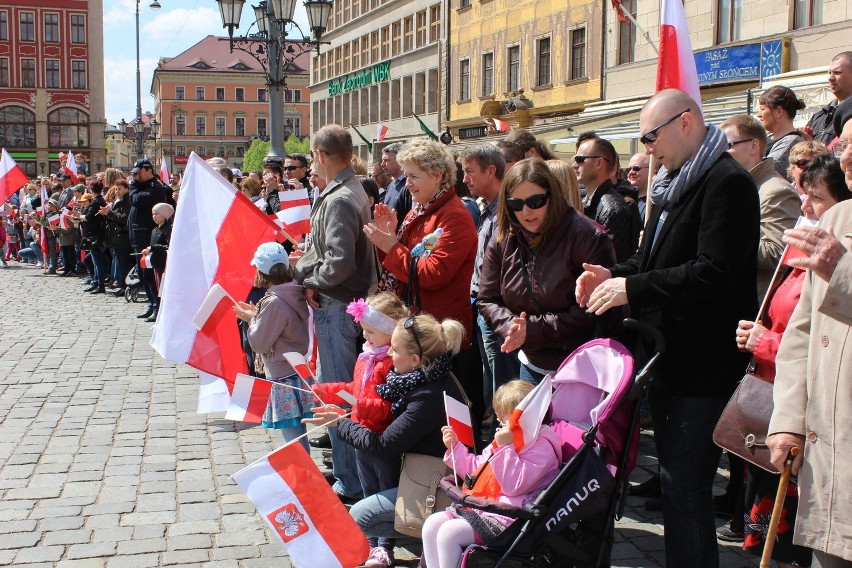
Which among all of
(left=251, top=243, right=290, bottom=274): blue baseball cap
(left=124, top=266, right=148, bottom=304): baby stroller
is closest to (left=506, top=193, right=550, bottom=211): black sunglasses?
(left=251, top=243, right=290, bottom=274): blue baseball cap

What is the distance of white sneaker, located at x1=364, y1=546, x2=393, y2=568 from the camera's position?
4.68 meters

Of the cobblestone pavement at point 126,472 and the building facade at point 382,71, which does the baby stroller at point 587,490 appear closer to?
the cobblestone pavement at point 126,472

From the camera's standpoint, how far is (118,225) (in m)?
16.5

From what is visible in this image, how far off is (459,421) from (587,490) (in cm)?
74

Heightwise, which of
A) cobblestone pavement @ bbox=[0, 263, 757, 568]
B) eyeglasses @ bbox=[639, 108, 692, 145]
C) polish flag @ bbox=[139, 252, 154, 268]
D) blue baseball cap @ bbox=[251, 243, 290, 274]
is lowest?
cobblestone pavement @ bbox=[0, 263, 757, 568]

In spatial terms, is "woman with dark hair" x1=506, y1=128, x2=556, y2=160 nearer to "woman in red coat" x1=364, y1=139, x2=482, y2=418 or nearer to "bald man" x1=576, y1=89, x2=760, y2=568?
"woman in red coat" x1=364, y1=139, x2=482, y2=418

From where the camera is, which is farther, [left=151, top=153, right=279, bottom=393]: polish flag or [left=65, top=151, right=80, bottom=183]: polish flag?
[left=65, top=151, right=80, bottom=183]: polish flag

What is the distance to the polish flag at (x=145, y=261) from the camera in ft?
43.4

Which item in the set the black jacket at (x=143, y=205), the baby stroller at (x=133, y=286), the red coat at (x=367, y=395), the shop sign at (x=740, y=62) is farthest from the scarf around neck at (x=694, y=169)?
the shop sign at (x=740, y=62)

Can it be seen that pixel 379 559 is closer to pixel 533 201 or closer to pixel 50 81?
pixel 533 201

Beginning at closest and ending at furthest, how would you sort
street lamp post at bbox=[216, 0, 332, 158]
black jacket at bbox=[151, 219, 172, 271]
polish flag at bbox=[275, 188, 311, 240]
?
1. polish flag at bbox=[275, 188, 311, 240]
2. black jacket at bbox=[151, 219, 172, 271]
3. street lamp post at bbox=[216, 0, 332, 158]

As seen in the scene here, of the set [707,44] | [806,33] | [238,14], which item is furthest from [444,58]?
[238,14]

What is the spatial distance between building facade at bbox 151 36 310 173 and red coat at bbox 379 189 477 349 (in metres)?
120

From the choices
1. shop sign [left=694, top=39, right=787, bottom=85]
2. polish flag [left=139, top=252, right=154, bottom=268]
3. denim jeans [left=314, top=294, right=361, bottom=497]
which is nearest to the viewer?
denim jeans [left=314, top=294, right=361, bottom=497]
